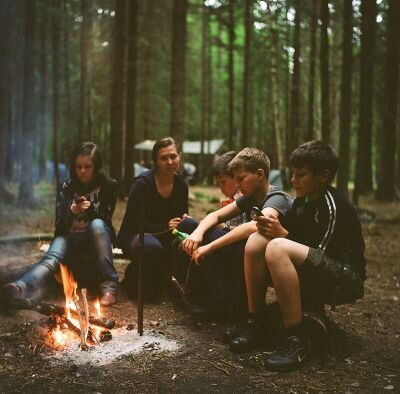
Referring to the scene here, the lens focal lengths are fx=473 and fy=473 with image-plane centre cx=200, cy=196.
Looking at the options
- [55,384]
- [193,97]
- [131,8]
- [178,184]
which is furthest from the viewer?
[193,97]

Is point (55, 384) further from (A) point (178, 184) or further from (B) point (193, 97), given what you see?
(B) point (193, 97)

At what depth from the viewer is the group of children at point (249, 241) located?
326 centimetres

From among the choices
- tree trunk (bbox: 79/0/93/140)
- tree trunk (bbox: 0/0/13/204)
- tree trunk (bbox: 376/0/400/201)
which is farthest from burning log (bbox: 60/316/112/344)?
tree trunk (bbox: 79/0/93/140)

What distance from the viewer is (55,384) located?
287 centimetres

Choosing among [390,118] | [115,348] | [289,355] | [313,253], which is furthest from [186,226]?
[390,118]

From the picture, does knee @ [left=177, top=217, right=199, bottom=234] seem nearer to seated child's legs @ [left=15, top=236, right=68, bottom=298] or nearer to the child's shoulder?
seated child's legs @ [left=15, top=236, right=68, bottom=298]

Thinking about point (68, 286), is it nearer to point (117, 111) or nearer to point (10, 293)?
point (10, 293)

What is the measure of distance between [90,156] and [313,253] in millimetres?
2377

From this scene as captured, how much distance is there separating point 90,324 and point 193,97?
28464 mm

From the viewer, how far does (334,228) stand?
3289 mm

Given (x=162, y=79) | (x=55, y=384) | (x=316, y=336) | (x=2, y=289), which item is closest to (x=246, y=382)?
(x=316, y=336)

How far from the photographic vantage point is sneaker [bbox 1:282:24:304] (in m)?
4.03

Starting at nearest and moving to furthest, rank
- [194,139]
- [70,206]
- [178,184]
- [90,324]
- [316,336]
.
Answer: [316,336]
[90,324]
[70,206]
[178,184]
[194,139]

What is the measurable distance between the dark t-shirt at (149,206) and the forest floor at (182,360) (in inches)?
28.5
